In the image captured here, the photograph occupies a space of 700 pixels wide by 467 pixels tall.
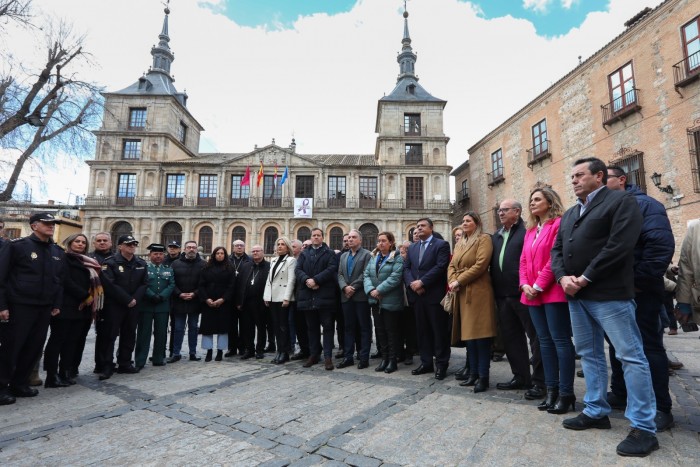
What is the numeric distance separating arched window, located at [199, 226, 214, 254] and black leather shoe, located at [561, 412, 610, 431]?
102 ft

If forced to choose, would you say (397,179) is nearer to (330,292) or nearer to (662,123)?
(662,123)

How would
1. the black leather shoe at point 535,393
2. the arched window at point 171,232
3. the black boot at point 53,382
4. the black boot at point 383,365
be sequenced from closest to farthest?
the black leather shoe at point 535,393 → the black boot at point 53,382 → the black boot at point 383,365 → the arched window at point 171,232

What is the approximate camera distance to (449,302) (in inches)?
178

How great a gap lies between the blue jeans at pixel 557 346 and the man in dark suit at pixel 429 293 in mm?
1378

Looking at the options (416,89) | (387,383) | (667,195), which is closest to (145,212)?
(416,89)

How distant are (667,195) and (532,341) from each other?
48.8ft

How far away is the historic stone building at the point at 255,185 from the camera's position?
1212 inches

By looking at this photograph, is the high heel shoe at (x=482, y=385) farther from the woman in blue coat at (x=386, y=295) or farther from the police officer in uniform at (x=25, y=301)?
the police officer in uniform at (x=25, y=301)

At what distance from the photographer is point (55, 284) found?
14.7ft

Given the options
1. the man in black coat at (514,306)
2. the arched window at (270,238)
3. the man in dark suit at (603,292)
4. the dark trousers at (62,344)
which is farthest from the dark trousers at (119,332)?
the arched window at (270,238)

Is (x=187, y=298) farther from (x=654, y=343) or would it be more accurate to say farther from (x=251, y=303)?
(x=654, y=343)

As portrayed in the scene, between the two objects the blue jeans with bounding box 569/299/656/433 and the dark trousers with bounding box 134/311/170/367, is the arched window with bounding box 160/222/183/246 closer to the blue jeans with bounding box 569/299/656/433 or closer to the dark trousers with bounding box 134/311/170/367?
the dark trousers with bounding box 134/311/170/367

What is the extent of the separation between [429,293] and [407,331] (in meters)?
1.47

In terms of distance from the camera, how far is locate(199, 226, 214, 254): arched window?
30.9 m
